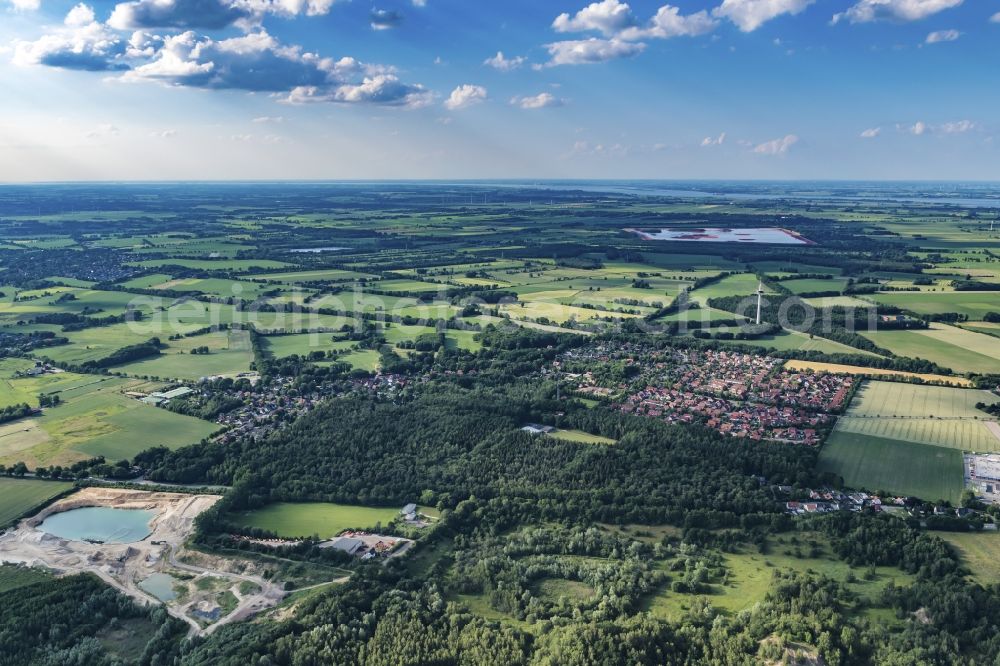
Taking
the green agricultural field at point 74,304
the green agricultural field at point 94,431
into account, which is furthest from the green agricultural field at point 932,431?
the green agricultural field at point 74,304

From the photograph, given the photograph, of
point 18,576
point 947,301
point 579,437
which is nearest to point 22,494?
point 18,576

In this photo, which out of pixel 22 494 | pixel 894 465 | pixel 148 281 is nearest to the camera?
pixel 22 494

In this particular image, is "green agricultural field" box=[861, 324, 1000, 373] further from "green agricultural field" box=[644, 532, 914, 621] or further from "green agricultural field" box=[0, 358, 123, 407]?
"green agricultural field" box=[0, 358, 123, 407]

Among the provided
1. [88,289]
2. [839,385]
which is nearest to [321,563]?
[839,385]

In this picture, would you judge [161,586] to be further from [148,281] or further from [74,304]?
[148,281]

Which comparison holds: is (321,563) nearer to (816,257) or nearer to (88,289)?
(88,289)
